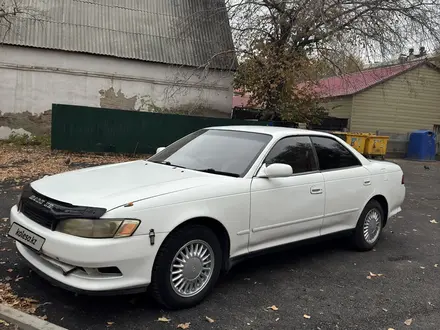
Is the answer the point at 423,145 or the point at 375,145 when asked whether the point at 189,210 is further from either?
the point at 423,145

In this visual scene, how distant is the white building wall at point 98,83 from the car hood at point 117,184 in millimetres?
13201

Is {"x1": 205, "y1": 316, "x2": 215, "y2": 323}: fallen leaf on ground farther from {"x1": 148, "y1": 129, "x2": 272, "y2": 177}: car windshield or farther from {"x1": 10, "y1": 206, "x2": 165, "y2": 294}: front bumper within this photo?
{"x1": 148, "y1": 129, "x2": 272, "y2": 177}: car windshield

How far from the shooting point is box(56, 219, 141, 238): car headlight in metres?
3.26

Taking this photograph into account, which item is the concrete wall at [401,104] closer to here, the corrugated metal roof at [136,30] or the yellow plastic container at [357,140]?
the yellow plastic container at [357,140]

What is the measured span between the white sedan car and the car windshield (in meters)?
0.01

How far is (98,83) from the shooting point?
1706 centimetres

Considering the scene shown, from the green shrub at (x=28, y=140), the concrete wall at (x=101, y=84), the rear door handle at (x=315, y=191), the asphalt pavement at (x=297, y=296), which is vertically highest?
the concrete wall at (x=101, y=84)

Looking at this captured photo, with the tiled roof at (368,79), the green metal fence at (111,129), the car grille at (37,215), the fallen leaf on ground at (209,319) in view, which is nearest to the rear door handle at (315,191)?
the fallen leaf on ground at (209,319)

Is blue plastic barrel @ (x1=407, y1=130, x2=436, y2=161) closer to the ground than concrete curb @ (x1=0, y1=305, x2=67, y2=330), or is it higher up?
higher up

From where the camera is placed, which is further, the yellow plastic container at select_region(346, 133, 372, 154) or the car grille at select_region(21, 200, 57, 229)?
the yellow plastic container at select_region(346, 133, 372, 154)

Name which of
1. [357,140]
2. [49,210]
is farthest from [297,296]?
[357,140]

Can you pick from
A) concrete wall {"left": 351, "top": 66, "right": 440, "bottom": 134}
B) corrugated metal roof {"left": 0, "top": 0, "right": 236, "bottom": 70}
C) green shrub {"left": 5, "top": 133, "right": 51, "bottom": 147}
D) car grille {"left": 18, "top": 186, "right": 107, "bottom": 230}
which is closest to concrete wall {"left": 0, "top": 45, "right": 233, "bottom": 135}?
corrugated metal roof {"left": 0, "top": 0, "right": 236, "bottom": 70}

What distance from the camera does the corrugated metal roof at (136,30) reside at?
16.5 meters

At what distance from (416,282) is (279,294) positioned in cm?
161
